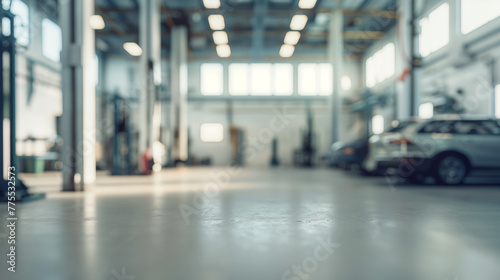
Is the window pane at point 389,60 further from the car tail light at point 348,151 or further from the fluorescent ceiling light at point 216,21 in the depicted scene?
the fluorescent ceiling light at point 216,21

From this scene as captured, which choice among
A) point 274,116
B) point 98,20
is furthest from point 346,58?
point 98,20

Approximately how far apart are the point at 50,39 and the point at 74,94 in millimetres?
9710

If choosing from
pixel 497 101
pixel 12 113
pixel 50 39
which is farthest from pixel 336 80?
pixel 12 113

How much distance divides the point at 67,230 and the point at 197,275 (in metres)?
1.87

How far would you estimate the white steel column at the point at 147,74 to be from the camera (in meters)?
12.1

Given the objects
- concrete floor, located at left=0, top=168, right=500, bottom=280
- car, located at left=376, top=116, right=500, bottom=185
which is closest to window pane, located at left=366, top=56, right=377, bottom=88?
car, located at left=376, top=116, right=500, bottom=185

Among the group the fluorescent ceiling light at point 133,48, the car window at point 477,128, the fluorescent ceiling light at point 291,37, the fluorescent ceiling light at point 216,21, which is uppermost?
the fluorescent ceiling light at point 216,21

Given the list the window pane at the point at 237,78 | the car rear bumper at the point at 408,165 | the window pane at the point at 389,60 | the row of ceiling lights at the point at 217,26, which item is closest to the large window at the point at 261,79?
the window pane at the point at 237,78

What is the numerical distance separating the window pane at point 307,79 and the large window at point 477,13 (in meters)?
10.4

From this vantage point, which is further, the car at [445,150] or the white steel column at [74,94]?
the car at [445,150]

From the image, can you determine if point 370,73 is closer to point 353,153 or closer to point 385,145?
point 353,153

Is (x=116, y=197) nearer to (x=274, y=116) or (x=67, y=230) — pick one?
(x=67, y=230)

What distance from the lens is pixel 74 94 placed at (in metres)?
7.10

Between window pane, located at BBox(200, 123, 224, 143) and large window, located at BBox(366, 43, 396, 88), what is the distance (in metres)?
8.20
